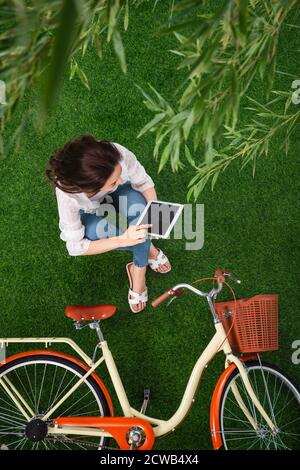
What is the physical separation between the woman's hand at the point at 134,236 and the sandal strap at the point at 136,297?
620 mm

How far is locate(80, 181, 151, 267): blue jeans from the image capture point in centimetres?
333

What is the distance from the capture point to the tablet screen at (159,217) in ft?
11.0

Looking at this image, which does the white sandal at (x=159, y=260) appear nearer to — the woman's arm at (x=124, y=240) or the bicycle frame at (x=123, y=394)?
the woman's arm at (x=124, y=240)

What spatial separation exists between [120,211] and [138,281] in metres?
0.50

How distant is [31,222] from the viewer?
3982 millimetres

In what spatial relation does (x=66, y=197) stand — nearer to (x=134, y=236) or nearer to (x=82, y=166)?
(x=82, y=166)

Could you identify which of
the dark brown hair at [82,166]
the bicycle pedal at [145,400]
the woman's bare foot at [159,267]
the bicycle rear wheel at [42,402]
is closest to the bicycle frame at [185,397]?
the bicycle pedal at [145,400]

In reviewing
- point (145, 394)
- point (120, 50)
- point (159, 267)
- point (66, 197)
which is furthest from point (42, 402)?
point (120, 50)

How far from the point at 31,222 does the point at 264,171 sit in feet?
5.42

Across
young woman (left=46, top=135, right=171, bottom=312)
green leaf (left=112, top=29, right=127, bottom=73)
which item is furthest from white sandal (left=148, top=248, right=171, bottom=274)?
green leaf (left=112, top=29, right=127, bottom=73)

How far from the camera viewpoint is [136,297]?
3760 mm

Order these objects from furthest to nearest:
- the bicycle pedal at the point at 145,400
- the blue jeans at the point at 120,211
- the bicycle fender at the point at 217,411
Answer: the bicycle pedal at the point at 145,400, the blue jeans at the point at 120,211, the bicycle fender at the point at 217,411

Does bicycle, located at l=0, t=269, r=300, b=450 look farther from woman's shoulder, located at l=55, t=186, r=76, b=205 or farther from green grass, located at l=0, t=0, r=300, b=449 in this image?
woman's shoulder, located at l=55, t=186, r=76, b=205
